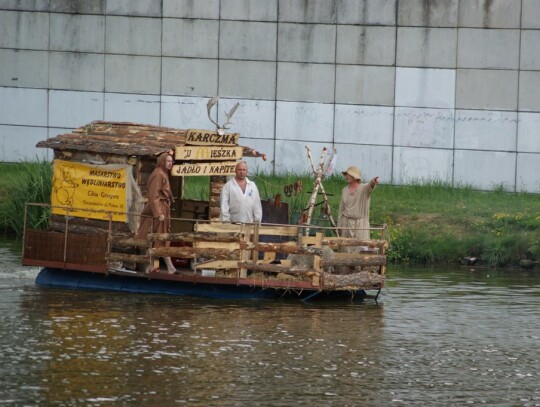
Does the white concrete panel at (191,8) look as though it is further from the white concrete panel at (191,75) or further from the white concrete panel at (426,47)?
the white concrete panel at (426,47)

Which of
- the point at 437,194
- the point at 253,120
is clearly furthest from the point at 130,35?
the point at 437,194

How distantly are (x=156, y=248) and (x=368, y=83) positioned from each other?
13.3 meters

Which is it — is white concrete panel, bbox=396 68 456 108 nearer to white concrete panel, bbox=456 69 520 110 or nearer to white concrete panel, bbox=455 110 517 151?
white concrete panel, bbox=456 69 520 110

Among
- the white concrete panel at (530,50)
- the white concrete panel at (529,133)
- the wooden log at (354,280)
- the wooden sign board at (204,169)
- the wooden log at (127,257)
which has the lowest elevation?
the wooden log at (354,280)

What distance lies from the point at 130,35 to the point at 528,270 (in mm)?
11816

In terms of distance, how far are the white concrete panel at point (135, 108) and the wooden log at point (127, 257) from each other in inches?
511

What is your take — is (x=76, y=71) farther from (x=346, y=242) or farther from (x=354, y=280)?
(x=354, y=280)

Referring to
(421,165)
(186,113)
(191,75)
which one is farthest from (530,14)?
(186,113)

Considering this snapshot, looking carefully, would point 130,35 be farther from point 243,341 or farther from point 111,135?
point 243,341

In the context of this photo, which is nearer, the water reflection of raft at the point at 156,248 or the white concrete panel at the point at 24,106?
the water reflection of raft at the point at 156,248

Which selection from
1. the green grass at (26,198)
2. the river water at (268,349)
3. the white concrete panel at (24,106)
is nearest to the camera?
the river water at (268,349)

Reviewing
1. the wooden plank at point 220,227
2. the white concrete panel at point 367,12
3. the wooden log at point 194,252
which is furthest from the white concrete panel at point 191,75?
the wooden log at point 194,252

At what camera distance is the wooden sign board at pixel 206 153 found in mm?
21812

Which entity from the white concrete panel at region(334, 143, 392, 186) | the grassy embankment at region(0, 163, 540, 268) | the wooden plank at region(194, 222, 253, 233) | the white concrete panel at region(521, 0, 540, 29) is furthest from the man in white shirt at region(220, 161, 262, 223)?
the white concrete panel at region(521, 0, 540, 29)
